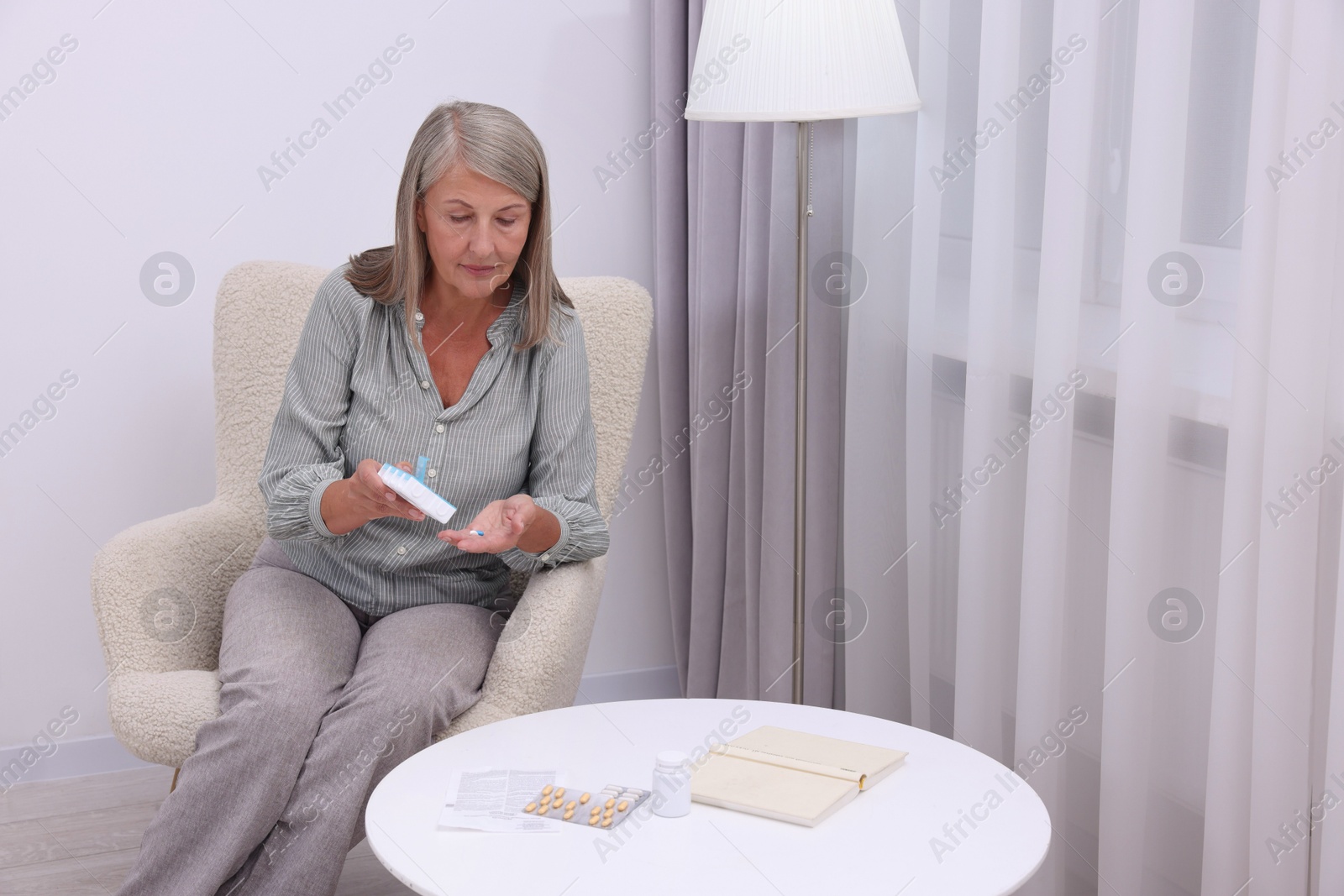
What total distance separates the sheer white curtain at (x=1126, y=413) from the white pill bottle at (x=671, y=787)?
622mm

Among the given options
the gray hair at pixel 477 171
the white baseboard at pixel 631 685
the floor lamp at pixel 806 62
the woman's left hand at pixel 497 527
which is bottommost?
the white baseboard at pixel 631 685

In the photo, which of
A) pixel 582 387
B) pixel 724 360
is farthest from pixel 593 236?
pixel 582 387

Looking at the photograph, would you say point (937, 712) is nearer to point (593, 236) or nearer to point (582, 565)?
point (582, 565)

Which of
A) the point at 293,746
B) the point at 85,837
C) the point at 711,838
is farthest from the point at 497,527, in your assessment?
the point at 85,837

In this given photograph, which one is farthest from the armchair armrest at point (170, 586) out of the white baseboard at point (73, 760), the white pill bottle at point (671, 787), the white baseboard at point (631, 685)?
the white baseboard at point (631, 685)

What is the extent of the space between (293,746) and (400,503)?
0.32 metres

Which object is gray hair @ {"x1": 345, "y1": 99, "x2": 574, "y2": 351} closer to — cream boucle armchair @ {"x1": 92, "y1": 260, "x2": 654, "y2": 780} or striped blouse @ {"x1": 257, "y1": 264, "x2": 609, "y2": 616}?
striped blouse @ {"x1": 257, "y1": 264, "x2": 609, "y2": 616}

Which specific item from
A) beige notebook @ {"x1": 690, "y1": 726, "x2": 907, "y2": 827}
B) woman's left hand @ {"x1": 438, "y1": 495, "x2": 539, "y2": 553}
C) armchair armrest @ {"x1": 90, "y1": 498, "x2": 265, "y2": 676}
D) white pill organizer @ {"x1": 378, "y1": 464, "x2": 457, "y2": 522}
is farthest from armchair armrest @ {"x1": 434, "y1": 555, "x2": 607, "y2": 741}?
armchair armrest @ {"x1": 90, "y1": 498, "x2": 265, "y2": 676}

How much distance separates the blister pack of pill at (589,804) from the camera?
119 centimetres

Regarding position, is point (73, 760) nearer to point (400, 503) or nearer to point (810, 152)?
point (400, 503)

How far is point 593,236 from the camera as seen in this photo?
2.63 m

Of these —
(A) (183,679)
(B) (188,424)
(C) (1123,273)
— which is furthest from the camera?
(B) (188,424)

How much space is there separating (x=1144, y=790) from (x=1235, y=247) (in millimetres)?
669

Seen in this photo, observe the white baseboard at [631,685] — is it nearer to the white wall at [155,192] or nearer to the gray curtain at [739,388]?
the gray curtain at [739,388]
